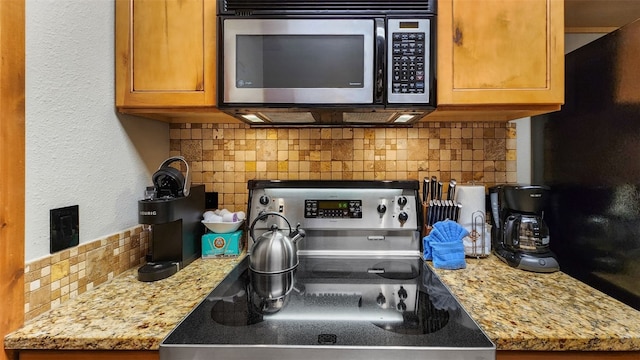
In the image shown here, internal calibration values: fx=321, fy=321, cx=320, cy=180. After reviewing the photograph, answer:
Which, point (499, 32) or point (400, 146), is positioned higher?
point (499, 32)

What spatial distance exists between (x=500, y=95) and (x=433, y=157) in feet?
1.43

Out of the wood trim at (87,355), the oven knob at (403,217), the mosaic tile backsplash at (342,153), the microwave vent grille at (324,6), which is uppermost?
the microwave vent grille at (324,6)

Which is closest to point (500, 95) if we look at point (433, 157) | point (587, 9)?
point (433, 157)

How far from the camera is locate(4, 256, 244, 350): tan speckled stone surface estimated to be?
29.0 inches

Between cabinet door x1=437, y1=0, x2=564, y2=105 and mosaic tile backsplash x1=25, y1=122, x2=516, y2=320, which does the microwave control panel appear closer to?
cabinet door x1=437, y1=0, x2=564, y2=105

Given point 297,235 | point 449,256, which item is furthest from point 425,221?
point 297,235

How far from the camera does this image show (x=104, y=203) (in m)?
1.07

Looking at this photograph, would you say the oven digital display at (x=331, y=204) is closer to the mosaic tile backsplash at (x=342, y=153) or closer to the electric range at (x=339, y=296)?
the electric range at (x=339, y=296)

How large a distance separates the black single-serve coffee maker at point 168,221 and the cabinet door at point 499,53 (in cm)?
99

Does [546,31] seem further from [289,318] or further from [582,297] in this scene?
[289,318]

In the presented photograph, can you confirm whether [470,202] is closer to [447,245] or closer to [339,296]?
[447,245]

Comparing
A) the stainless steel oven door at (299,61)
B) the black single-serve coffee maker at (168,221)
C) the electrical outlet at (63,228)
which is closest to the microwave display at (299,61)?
the stainless steel oven door at (299,61)

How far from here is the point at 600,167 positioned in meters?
1.07

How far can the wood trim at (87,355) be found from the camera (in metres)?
0.75
